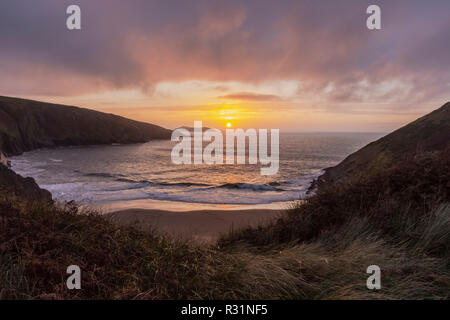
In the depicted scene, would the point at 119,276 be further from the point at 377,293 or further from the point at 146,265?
the point at 377,293

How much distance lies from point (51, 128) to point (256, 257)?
93419mm

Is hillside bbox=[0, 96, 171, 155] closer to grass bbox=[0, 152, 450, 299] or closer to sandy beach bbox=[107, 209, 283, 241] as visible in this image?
sandy beach bbox=[107, 209, 283, 241]

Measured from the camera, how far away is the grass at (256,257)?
273 centimetres

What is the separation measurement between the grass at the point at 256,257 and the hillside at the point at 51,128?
203ft

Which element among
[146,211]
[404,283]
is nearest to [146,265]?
[404,283]

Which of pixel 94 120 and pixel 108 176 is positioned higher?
pixel 94 120

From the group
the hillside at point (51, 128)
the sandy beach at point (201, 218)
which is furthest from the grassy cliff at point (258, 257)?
the hillside at point (51, 128)

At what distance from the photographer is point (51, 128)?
7944 centimetres

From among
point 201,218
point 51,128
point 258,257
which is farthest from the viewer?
point 51,128

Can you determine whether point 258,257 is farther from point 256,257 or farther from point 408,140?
point 408,140

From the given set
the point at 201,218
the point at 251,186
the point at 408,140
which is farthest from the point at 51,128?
the point at 408,140

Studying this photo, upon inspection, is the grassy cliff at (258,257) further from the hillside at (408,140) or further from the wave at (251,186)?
the wave at (251,186)

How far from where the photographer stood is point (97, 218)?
184 inches
